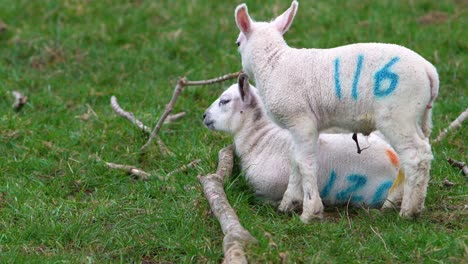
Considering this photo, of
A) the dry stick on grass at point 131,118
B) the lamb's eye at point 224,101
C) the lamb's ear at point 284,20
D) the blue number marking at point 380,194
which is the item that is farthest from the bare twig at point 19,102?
the blue number marking at point 380,194

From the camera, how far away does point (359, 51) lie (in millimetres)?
5289

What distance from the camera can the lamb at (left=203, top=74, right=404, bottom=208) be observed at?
584 centimetres

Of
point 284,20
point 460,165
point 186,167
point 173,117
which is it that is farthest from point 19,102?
point 460,165

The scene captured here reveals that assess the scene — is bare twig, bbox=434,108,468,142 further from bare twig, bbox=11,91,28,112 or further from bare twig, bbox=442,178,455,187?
bare twig, bbox=11,91,28,112

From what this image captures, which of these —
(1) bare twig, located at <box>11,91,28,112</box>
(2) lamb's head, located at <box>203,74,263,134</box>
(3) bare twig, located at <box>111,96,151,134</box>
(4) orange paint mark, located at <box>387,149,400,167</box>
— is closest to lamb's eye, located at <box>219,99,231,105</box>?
A: (2) lamb's head, located at <box>203,74,263,134</box>

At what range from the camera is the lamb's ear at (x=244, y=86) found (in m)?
6.27

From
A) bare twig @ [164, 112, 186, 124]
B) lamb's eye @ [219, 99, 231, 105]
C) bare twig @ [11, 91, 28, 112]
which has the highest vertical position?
lamb's eye @ [219, 99, 231, 105]

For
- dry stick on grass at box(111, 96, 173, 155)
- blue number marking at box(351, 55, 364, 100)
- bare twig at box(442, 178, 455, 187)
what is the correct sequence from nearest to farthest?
blue number marking at box(351, 55, 364, 100), bare twig at box(442, 178, 455, 187), dry stick on grass at box(111, 96, 173, 155)

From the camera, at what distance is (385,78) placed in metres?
5.13

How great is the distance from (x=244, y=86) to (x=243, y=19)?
763 millimetres

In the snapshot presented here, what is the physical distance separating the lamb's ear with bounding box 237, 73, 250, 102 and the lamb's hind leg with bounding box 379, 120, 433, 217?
142 centimetres

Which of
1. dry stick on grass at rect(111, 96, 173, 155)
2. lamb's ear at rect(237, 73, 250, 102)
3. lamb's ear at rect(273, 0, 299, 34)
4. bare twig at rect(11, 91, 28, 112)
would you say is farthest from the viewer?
bare twig at rect(11, 91, 28, 112)

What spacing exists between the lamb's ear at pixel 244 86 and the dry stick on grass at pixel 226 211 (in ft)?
1.29

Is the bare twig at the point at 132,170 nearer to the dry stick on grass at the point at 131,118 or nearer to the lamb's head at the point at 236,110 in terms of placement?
the dry stick on grass at the point at 131,118
